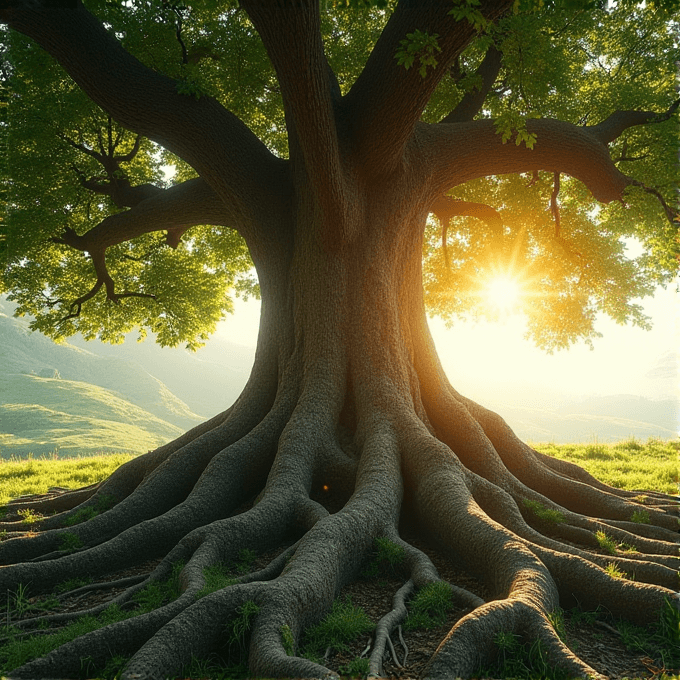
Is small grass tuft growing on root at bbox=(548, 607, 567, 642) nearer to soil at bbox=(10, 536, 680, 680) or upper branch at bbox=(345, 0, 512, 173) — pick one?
soil at bbox=(10, 536, 680, 680)

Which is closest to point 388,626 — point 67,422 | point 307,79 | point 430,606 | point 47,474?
point 430,606

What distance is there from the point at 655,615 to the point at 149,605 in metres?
4.42

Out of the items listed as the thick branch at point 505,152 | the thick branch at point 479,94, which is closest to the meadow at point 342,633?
the thick branch at point 505,152

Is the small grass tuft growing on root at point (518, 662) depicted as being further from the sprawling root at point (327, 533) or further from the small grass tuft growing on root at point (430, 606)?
the small grass tuft growing on root at point (430, 606)

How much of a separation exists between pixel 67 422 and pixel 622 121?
10039cm

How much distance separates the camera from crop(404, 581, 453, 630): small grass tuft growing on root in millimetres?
4027

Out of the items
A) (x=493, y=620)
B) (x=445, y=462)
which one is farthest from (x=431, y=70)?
(x=493, y=620)

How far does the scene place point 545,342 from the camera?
17.1 meters

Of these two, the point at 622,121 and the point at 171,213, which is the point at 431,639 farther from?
the point at 622,121

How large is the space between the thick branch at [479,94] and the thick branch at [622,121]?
239 centimetres

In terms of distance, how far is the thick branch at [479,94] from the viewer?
34.3ft

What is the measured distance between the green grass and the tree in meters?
2.32

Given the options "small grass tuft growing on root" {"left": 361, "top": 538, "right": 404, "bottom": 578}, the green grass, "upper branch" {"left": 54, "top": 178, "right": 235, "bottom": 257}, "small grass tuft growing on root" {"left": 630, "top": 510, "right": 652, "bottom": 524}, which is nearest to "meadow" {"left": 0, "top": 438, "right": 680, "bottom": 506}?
the green grass

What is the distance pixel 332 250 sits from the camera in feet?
26.6
